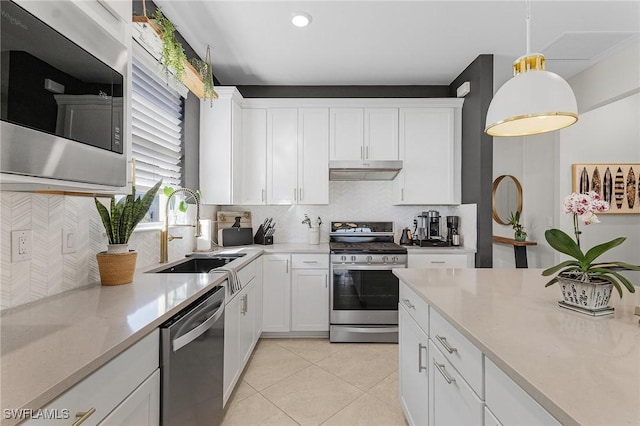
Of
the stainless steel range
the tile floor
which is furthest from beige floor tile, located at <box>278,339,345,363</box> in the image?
the stainless steel range

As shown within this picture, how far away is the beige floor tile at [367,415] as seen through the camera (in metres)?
1.99

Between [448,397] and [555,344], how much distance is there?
20.0 inches

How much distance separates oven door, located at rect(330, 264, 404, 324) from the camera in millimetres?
3166

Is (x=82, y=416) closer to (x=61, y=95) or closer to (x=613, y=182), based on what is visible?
(x=61, y=95)

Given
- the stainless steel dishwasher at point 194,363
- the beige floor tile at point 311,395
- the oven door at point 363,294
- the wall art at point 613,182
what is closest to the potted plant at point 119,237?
the stainless steel dishwasher at point 194,363

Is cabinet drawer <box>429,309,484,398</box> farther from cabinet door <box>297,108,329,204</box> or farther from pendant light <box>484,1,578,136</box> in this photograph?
cabinet door <box>297,108,329,204</box>

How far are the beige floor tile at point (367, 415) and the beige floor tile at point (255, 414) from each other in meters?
0.29

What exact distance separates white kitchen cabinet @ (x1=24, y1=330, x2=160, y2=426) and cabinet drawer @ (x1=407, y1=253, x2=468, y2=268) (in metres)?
2.54

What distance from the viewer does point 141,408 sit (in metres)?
1.06

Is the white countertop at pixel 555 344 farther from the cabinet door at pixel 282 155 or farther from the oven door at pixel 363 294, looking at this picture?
the cabinet door at pixel 282 155

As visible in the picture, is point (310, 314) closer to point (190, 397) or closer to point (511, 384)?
point (190, 397)

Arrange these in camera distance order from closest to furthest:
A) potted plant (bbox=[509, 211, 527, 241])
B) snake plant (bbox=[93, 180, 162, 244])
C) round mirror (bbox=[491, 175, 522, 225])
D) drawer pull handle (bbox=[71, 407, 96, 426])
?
1. drawer pull handle (bbox=[71, 407, 96, 426])
2. snake plant (bbox=[93, 180, 162, 244])
3. potted plant (bbox=[509, 211, 527, 241])
4. round mirror (bbox=[491, 175, 522, 225])

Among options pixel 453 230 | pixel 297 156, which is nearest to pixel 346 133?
pixel 297 156

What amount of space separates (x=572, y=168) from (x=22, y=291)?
16.7 ft
